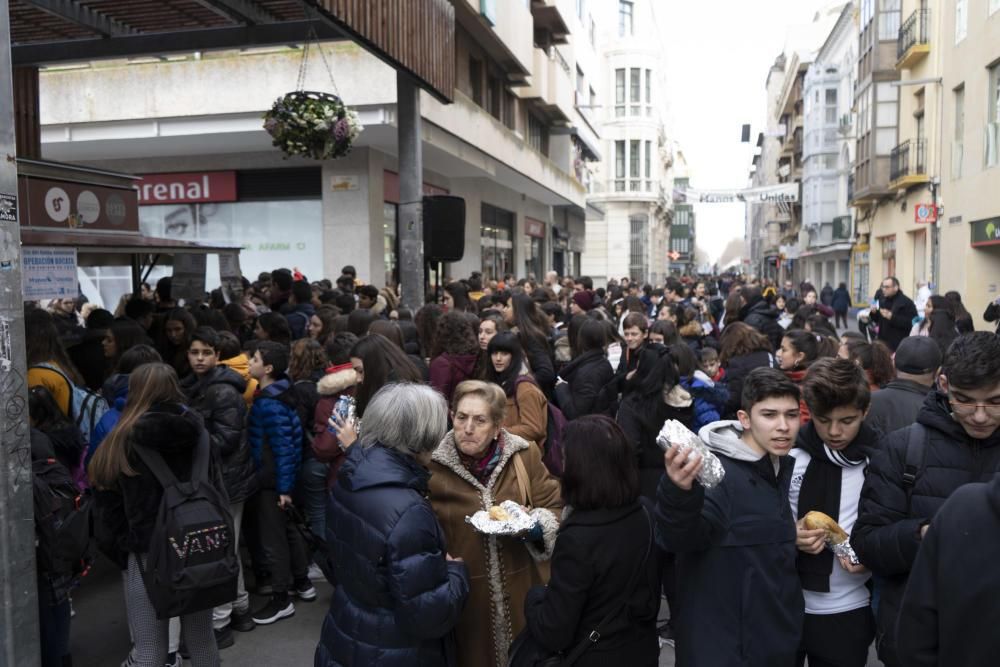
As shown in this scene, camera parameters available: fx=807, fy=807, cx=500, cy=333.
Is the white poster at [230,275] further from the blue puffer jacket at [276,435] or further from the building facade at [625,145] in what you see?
the building facade at [625,145]

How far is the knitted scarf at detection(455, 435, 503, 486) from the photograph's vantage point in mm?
3523

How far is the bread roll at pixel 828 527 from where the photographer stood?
3.10 meters

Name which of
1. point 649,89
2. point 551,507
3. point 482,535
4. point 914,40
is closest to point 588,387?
point 551,507

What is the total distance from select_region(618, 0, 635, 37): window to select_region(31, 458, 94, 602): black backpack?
54141 millimetres

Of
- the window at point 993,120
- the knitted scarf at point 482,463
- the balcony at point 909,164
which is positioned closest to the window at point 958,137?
the window at point 993,120

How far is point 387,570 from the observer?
2.86 m

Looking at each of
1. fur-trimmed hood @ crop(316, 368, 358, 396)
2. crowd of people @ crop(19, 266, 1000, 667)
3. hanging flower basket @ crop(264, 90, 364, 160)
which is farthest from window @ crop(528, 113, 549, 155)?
crowd of people @ crop(19, 266, 1000, 667)

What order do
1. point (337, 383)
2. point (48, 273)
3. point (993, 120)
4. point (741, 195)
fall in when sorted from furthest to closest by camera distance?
point (741, 195)
point (993, 120)
point (48, 273)
point (337, 383)

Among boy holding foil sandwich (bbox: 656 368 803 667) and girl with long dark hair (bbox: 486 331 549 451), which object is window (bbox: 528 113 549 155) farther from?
boy holding foil sandwich (bbox: 656 368 803 667)

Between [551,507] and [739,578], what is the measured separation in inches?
39.4

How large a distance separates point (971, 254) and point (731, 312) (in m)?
12.4

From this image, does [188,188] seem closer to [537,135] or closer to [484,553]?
[537,135]

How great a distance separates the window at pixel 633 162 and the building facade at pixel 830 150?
1068 cm

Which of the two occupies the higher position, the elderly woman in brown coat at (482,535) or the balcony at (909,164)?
the balcony at (909,164)
